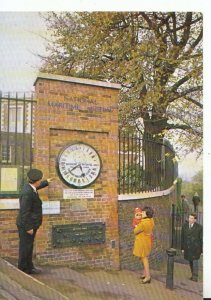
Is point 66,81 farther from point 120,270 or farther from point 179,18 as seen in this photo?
point 120,270

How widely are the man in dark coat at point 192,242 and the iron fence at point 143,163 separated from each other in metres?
0.40

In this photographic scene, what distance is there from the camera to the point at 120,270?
340 centimetres

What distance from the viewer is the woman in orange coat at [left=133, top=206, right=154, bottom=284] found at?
326cm

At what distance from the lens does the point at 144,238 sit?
3279 mm

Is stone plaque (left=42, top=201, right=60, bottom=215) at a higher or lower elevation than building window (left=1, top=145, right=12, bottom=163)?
lower

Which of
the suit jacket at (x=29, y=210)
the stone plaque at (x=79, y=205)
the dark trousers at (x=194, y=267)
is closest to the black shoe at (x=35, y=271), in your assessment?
the suit jacket at (x=29, y=210)

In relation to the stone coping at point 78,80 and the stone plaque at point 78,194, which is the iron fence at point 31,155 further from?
the stone plaque at point 78,194

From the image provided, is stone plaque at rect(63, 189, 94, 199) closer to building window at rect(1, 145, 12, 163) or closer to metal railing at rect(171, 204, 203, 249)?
building window at rect(1, 145, 12, 163)

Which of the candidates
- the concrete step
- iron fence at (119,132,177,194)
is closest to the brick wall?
iron fence at (119,132,177,194)

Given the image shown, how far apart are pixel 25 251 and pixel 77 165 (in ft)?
2.55

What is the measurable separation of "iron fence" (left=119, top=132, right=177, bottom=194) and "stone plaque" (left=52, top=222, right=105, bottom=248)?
0.44m

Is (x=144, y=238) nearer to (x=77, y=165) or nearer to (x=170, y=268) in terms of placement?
(x=170, y=268)

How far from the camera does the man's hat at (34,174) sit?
3104mm

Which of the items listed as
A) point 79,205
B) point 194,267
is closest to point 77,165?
point 79,205
